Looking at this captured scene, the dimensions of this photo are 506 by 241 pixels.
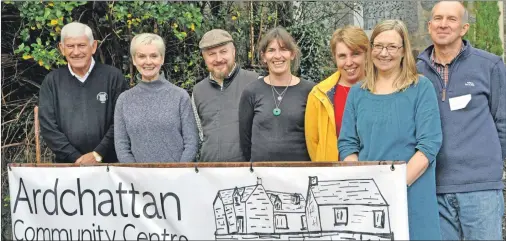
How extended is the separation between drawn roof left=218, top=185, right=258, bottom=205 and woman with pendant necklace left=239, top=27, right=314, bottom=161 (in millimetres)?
444

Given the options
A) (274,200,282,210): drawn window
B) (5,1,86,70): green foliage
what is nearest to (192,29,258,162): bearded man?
(274,200,282,210): drawn window

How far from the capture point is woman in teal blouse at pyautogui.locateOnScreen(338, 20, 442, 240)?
4797mm

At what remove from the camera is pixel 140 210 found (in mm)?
5352

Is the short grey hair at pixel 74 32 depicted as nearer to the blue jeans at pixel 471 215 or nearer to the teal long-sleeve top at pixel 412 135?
the teal long-sleeve top at pixel 412 135

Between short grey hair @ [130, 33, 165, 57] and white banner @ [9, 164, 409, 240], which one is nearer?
white banner @ [9, 164, 409, 240]

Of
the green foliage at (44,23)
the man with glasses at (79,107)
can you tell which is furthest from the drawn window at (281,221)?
the green foliage at (44,23)

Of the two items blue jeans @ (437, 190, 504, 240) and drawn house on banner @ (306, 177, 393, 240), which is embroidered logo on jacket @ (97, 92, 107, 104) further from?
blue jeans @ (437, 190, 504, 240)

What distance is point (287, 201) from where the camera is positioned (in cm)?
501

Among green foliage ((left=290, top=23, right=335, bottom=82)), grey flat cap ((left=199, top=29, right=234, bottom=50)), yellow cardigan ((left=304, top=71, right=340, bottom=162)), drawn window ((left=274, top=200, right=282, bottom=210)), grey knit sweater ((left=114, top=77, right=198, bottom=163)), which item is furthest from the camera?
green foliage ((left=290, top=23, right=335, bottom=82))

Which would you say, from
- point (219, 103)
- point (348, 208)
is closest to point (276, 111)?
point (219, 103)

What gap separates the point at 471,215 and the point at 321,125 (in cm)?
105

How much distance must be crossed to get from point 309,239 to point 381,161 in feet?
2.08

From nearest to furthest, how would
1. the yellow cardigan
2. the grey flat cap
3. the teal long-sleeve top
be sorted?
the teal long-sleeve top < the yellow cardigan < the grey flat cap

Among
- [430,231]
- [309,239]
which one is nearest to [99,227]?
[309,239]
